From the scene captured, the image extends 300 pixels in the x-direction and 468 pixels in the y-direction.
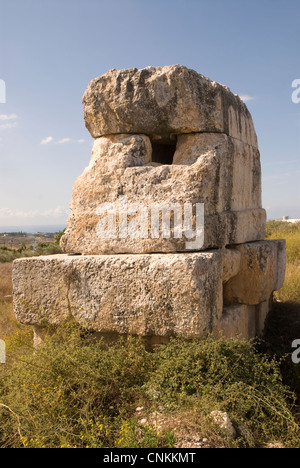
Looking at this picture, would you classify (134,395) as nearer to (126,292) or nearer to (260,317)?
(126,292)

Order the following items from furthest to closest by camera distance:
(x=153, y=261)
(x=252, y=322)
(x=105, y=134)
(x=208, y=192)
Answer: (x=252, y=322)
(x=105, y=134)
(x=208, y=192)
(x=153, y=261)

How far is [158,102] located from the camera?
11.9 feet

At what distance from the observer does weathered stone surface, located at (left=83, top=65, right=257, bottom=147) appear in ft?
11.8

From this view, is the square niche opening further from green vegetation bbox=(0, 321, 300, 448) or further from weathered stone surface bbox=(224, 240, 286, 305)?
green vegetation bbox=(0, 321, 300, 448)

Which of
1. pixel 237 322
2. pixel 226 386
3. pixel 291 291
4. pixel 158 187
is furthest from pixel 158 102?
pixel 291 291

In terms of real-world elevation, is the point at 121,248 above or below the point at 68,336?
above

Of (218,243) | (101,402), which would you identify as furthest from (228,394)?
(218,243)

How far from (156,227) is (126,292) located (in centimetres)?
56

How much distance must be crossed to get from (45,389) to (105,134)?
230 cm

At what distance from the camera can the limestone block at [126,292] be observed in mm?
3025

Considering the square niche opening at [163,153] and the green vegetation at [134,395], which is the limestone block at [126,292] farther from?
the square niche opening at [163,153]

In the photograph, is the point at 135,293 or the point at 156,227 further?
the point at 156,227

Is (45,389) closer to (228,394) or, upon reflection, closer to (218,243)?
(228,394)

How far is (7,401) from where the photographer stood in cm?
279
